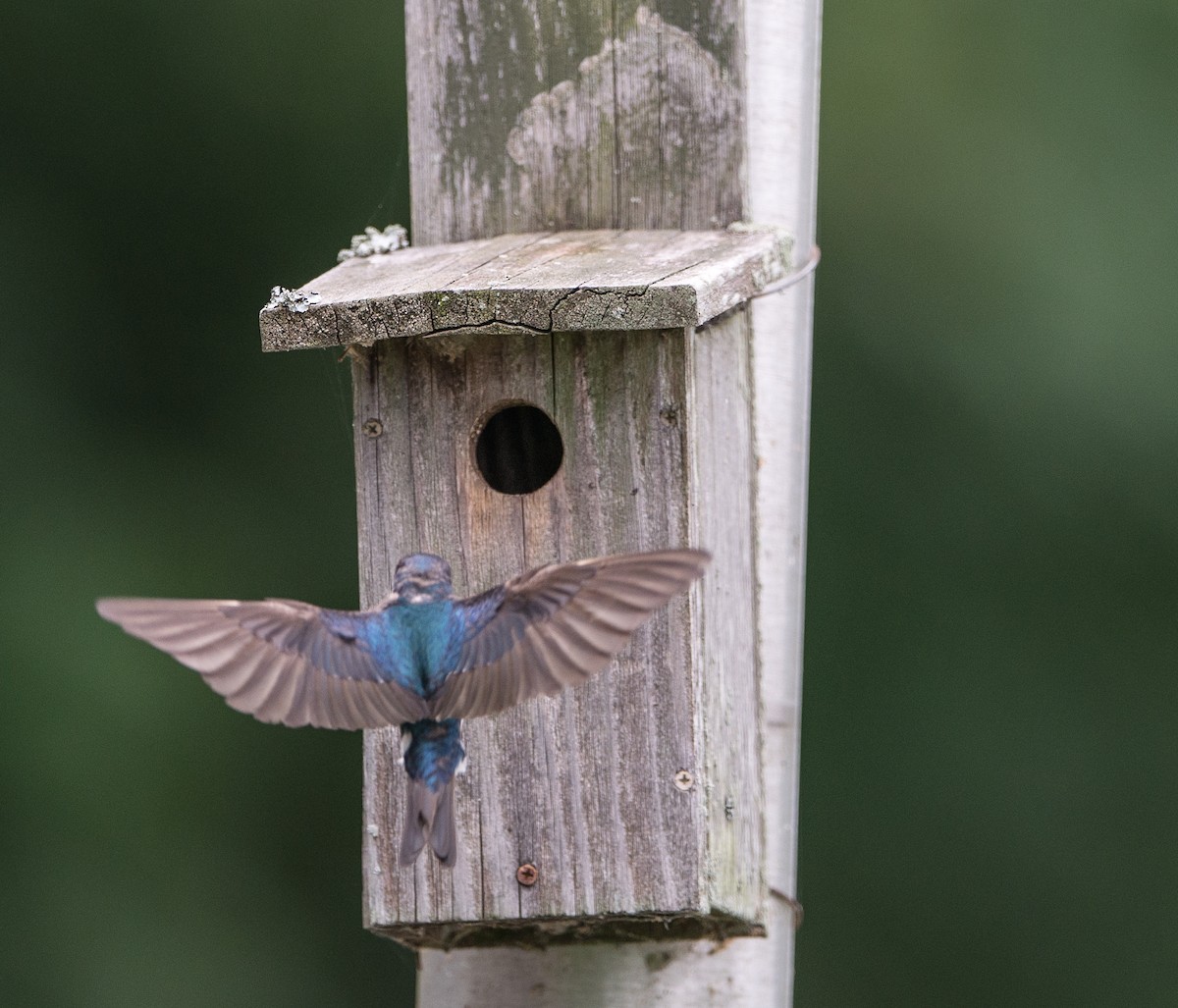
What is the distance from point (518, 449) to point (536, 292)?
1.27ft

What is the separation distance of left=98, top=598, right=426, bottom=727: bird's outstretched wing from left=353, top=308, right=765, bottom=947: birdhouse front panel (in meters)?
0.14

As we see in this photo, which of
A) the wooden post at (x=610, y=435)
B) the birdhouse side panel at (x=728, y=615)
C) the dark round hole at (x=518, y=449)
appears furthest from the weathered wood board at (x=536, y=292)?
the dark round hole at (x=518, y=449)

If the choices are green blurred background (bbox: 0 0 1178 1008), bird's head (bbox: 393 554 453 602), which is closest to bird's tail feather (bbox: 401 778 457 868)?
bird's head (bbox: 393 554 453 602)

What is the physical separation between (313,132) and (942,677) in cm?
191

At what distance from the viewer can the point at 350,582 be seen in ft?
14.6

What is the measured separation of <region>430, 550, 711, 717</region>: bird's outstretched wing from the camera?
6.85ft

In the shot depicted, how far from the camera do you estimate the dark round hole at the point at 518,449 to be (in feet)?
8.44

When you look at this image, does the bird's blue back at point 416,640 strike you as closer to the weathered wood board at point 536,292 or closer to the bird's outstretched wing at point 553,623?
the bird's outstretched wing at point 553,623

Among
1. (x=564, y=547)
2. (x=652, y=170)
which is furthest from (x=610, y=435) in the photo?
(x=652, y=170)

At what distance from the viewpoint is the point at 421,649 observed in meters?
2.30

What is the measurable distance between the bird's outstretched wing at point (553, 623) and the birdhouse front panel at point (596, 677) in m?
0.15

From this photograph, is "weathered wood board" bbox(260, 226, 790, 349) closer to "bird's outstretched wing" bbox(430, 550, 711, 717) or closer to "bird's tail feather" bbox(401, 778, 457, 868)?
"bird's outstretched wing" bbox(430, 550, 711, 717)

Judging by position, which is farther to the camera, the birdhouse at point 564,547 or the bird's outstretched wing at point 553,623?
the birdhouse at point 564,547

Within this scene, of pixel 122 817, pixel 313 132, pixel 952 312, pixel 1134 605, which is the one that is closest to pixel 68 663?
pixel 122 817
